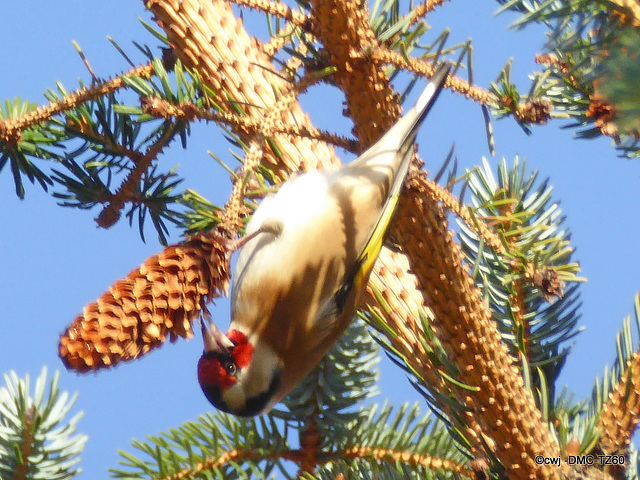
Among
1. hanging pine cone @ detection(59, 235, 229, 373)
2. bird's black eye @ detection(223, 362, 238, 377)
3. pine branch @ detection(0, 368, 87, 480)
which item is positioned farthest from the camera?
bird's black eye @ detection(223, 362, 238, 377)

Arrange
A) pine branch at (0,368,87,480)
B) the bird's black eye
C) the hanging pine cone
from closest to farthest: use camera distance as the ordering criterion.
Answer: the hanging pine cone < pine branch at (0,368,87,480) < the bird's black eye

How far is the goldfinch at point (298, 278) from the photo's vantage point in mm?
1547

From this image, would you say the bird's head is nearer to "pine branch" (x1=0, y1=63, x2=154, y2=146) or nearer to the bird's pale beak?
the bird's pale beak

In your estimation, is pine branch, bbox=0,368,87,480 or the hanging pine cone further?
pine branch, bbox=0,368,87,480

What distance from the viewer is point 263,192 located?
1.52m

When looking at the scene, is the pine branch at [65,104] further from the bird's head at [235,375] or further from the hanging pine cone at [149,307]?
the bird's head at [235,375]

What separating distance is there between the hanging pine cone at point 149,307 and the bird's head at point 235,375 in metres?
0.34

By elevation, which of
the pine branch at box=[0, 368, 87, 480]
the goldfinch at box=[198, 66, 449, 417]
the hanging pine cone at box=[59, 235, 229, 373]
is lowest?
the pine branch at box=[0, 368, 87, 480]

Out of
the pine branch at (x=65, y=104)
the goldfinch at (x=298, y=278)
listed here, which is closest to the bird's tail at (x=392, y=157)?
the goldfinch at (x=298, y=278)

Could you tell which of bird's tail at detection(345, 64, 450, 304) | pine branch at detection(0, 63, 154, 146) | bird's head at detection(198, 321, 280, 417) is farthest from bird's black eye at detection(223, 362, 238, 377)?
pine branch at detection(0, 63, 154, 146)

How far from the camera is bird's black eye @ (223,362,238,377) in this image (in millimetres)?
1572

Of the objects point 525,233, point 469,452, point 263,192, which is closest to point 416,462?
point 469,452

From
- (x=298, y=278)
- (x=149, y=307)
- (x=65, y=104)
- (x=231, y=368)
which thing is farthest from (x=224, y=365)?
(x=65, y=104)

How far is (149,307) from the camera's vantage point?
3.69 feet
